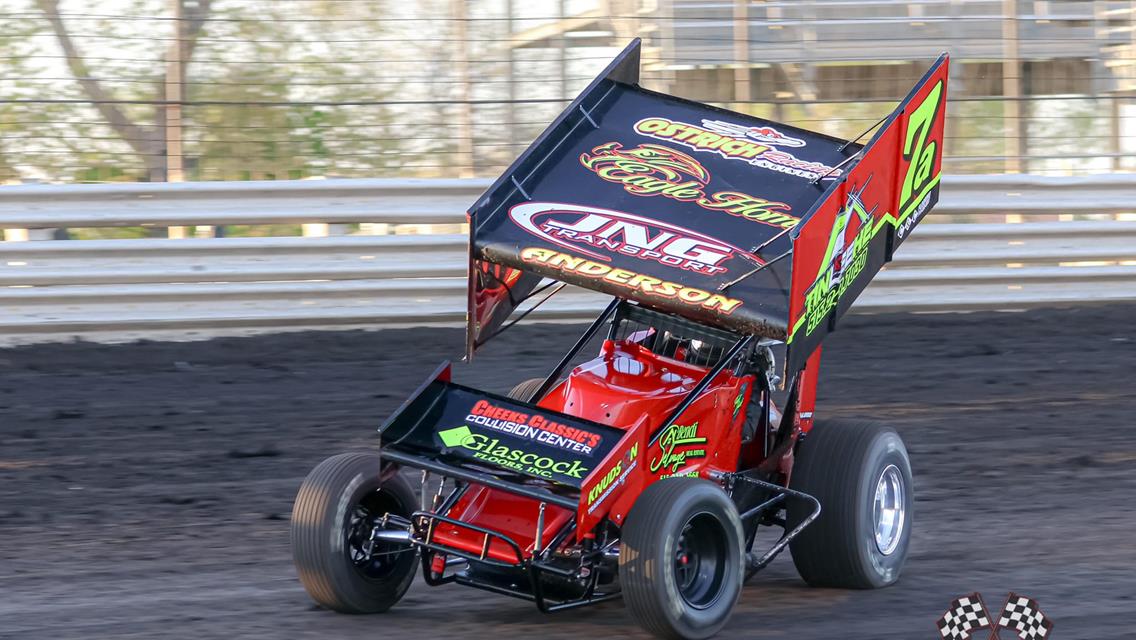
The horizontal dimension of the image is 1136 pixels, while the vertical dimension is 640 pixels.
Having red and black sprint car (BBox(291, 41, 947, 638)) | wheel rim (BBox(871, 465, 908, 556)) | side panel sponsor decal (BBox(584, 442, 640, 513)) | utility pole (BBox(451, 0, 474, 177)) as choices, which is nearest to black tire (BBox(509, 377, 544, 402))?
red and black sprint car (BBox(291, 41, 947, 638))

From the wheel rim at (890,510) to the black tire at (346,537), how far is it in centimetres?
210

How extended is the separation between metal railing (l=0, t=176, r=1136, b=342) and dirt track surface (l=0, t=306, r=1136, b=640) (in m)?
0.27

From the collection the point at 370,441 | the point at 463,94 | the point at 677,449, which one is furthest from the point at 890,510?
the point at 463,94

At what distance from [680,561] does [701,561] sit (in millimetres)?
128

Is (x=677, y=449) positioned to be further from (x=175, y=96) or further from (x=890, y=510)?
(x=175, y=96)

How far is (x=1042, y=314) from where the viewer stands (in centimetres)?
1242

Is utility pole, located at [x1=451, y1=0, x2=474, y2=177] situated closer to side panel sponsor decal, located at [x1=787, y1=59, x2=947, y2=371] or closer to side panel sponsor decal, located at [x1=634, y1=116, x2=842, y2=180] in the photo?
side panel sponsor decal, located at [x1=634, y1=116, x2=842, y2=180]

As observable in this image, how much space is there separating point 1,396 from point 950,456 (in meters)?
6.13

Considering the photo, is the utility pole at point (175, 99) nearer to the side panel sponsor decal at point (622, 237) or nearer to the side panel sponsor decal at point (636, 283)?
the side panel sponsor decal at point (622, 237)

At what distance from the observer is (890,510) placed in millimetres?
6520

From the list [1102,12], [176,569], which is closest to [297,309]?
[176,569]

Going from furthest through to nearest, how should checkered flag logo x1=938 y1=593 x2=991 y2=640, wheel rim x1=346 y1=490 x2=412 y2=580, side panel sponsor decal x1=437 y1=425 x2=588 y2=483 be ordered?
wheel rim x1=346 y1=490 x2=412 y2=580
side panel sponsor decal x1=437 y1=425 x2=588 y2=483
checkered flag logo x1=938 y1=593 x2=991 y2=640

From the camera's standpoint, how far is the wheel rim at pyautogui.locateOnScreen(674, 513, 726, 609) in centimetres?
542

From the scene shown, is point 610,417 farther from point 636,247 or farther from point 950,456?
point 950,456
